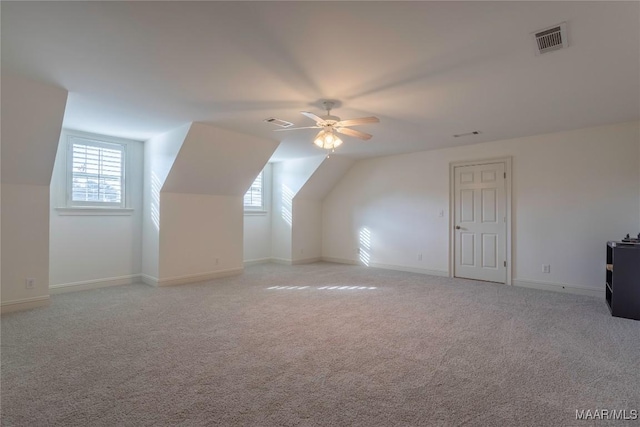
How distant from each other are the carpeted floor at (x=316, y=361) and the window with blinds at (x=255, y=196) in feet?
10.6

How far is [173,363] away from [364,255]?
17.1 ft

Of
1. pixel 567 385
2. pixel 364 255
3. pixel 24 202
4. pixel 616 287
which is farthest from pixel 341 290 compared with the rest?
pixel 24 202

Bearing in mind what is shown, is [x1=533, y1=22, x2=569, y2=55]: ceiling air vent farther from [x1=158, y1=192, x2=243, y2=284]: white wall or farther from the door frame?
[x1=158, y1=192, x2=243, y2=284]: white wall

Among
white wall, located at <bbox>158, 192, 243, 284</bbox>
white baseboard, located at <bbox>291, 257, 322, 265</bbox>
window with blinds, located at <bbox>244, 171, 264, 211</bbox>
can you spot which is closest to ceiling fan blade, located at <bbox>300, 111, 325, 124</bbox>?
white wall, located at <bbox>158, 192, 243, 284</bbox>

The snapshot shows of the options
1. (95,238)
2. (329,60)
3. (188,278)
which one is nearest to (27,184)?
(95,238)

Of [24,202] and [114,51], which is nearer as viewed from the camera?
[114,51]

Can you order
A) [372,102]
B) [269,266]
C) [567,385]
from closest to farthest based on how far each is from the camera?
1. [567,385]
2. [372,102]
3. [269,266]

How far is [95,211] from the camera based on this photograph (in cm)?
497

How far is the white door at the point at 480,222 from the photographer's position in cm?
540

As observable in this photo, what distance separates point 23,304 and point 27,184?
1467mm

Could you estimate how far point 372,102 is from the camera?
3.57m

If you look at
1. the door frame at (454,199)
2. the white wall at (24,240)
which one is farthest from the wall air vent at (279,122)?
the door frame at (454,199)

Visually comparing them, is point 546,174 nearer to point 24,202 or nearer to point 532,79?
point 532,79

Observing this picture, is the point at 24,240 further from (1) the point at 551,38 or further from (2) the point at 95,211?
(1) the point at 551,38
